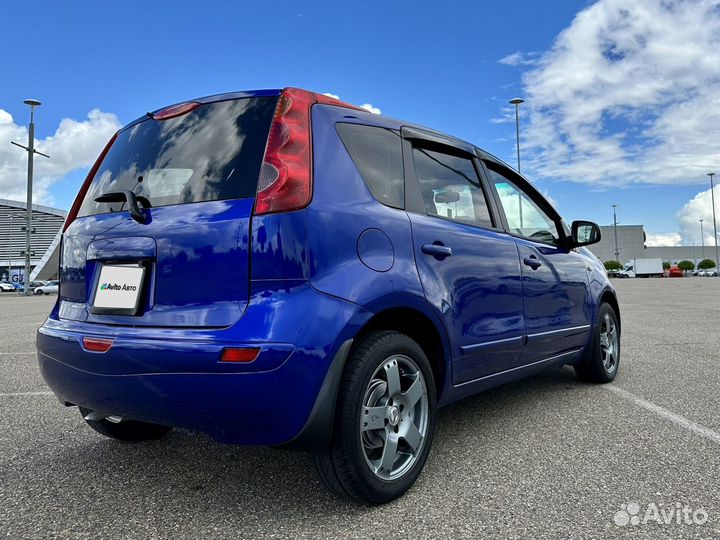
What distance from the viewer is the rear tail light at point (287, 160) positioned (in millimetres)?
2018

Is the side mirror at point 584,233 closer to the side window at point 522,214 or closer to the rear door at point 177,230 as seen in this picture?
the side window at point 522,214

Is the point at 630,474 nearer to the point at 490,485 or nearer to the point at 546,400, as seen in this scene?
the point at 490,485

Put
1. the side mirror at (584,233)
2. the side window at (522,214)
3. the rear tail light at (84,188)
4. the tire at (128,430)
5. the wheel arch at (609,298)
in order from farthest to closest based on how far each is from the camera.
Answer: the wheel arch at (609,298), the side mirror at (584,233), the side window at (522,214), the tire at (128,430), the rear tail light at (84,188)

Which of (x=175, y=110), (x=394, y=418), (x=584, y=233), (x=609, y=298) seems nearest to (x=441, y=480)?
(x=394, y=418)

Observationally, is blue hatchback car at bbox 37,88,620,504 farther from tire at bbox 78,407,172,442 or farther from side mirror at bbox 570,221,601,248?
side mirror at bbox 570,221,601,248

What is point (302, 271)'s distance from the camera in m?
1.95

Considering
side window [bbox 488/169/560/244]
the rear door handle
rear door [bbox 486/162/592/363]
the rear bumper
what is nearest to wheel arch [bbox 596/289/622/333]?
rear door [bbox 486/162/592/363]

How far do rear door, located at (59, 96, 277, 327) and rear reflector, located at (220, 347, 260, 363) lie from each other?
12 cm

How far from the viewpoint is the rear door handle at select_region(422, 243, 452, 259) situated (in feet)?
8.06

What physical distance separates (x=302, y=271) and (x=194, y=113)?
97 cm

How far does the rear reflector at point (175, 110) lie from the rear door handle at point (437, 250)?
1193mm

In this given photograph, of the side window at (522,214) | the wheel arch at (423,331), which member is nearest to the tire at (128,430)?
the wheel arch at (423,331)

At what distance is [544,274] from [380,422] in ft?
5.78

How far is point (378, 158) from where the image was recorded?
97.6 inches
